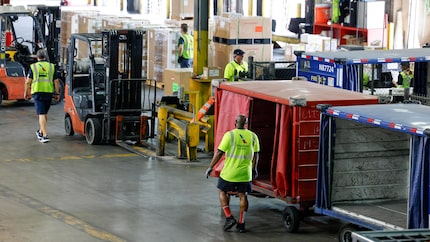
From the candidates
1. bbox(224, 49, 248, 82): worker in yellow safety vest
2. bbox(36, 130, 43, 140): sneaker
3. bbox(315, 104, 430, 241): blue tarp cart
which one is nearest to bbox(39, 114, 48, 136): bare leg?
bbox(36, 130, 43, 140): sneaker

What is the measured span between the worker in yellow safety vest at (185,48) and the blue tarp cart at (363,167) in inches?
471

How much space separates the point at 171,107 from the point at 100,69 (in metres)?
1.95

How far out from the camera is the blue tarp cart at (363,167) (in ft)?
36.3

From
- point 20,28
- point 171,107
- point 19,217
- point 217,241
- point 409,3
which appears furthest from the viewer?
point 20,28

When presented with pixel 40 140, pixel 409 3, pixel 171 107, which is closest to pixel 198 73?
pixel 171 107

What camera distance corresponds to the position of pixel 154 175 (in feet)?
50.6

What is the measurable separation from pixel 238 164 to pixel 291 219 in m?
0.95

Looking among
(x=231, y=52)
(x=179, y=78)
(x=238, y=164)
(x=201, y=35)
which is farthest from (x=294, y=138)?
(x=179, y=78)

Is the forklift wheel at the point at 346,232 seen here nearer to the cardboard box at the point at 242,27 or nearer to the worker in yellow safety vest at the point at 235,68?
the worker in yellow safety vest at the point at 235,68

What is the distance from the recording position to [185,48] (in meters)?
23.4

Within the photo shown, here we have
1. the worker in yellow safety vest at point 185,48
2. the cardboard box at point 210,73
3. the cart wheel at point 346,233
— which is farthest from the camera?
the worker in yellow safety vest at point 185,48

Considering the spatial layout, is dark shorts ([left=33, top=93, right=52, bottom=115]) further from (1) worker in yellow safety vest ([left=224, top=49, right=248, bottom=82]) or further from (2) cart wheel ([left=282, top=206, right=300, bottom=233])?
(2) cart wheel ([left=282, top=206, right=300, bottom=233])

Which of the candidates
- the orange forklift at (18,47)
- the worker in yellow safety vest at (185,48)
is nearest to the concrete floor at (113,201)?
the orange forklift at (18,47)

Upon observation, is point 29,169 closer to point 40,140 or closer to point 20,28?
point 40,140
